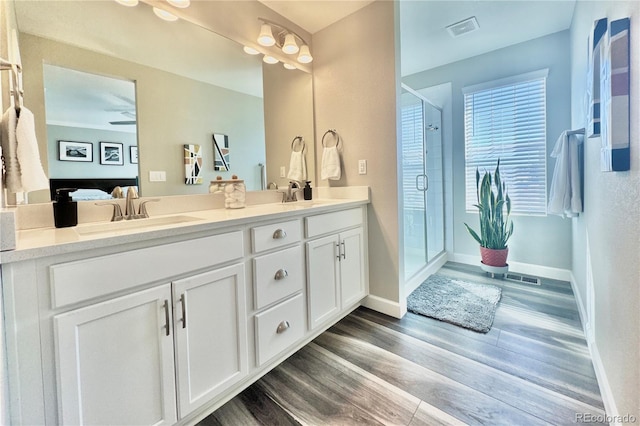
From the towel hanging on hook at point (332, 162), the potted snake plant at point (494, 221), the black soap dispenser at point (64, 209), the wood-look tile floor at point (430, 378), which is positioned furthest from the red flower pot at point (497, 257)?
the black soap dispenser at point (64, 209)

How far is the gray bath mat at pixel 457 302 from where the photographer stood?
2.05 meters

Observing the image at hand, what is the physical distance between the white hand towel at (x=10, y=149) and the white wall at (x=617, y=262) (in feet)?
6.56

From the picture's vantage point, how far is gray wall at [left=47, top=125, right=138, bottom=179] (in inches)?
50.1

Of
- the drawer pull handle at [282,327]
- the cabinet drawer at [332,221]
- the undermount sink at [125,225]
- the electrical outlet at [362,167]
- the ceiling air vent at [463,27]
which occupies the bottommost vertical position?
the drawer pull handle at [282,327]

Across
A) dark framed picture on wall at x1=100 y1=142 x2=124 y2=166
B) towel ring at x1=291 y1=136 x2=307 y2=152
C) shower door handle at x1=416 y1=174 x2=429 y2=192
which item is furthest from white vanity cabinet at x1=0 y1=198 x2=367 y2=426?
shower door handle at x1=416 y1=174 x2=429 y2=192

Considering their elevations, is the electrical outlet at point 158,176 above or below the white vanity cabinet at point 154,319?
above

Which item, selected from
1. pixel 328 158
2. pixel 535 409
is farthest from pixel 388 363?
pixel 328 158

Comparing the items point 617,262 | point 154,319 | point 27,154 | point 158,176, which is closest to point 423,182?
point 617,262

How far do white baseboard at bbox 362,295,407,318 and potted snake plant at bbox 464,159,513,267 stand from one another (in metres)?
1.31

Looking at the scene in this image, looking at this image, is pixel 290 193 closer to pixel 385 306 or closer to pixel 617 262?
pixel 385 306

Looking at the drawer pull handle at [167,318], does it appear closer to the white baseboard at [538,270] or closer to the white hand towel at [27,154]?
the white hand towel at [27,154]

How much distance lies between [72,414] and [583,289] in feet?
9.47

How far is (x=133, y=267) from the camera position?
100cm

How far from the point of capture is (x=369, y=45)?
215 cm
